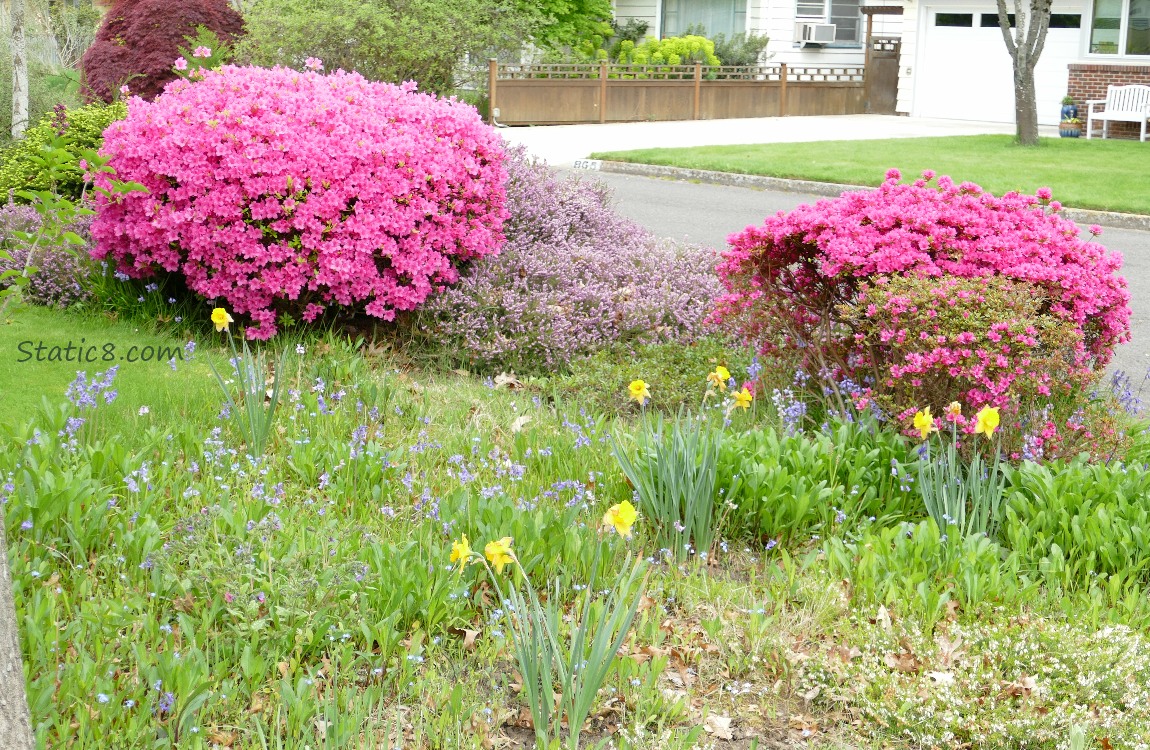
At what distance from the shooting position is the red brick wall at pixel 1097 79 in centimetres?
2658

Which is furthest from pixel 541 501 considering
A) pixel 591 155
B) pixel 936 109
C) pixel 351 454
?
pixel 936 109

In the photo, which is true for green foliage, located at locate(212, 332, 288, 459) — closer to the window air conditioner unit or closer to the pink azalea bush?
the pink azalea bush

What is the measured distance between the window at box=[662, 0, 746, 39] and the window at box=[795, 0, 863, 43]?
1673 millimetres

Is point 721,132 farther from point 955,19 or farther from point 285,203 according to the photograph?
point 285,203

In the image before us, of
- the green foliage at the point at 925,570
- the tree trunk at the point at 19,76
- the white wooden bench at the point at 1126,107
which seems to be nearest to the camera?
the green foliage at the point at 925,570

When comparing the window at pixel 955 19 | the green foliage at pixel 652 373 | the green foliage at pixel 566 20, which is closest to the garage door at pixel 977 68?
the window at pixel 955 19

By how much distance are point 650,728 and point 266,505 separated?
1.73 metres

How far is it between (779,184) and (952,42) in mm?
16263

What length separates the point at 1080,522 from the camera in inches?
174

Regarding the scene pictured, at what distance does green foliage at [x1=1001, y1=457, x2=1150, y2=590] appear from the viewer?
4281mm

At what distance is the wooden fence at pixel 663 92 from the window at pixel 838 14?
1.46m

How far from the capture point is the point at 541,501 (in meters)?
4.71

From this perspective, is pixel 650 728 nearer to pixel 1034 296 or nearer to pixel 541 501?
pixel 541 501

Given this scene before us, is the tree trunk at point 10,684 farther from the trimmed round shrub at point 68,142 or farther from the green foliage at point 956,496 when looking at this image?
the trimmed round shrub at point 68,142
